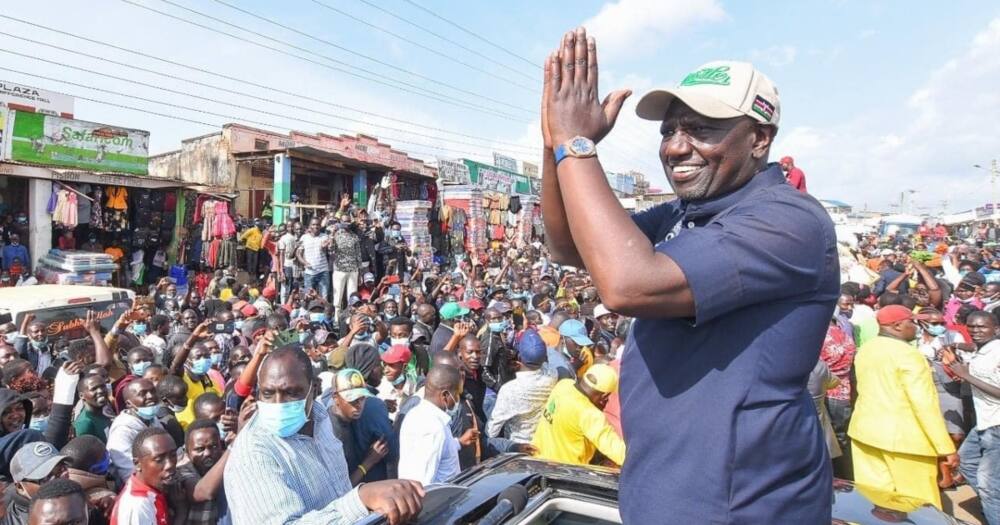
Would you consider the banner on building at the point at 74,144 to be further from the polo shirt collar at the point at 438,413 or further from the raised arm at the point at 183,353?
the polo shirt collar at the point at 438,413

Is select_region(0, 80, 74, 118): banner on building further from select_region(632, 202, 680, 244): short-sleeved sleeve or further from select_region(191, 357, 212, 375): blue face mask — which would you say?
select_region(632, 202, 680, 244): short-sleeved sleeve

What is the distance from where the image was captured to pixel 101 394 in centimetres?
446

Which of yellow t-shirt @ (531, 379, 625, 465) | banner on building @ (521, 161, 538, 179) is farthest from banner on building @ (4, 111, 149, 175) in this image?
banner on building @ (521, 161, 538, 179)

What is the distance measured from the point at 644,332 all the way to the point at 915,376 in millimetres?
4028

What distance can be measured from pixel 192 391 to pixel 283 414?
11.9 ft

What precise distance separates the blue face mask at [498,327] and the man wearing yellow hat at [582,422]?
10.1 feet

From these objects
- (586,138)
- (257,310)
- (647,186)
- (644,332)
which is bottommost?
(257,310)

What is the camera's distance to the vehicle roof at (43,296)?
740 cm

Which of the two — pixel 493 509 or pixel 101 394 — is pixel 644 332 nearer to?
pixel 493 509

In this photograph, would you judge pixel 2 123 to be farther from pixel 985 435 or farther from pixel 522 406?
pixel 985 435

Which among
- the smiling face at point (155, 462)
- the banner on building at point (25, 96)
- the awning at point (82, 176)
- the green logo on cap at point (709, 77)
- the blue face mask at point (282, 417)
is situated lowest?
the smiling face at point (155, 462)

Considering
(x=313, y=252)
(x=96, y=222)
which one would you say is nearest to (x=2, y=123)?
(x=96, y=222)

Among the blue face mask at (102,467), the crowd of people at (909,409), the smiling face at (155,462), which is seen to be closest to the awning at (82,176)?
the blue face mask at (102,467)

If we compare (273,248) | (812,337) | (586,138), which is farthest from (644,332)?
(273,248)
